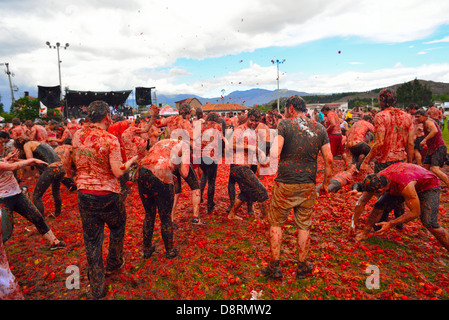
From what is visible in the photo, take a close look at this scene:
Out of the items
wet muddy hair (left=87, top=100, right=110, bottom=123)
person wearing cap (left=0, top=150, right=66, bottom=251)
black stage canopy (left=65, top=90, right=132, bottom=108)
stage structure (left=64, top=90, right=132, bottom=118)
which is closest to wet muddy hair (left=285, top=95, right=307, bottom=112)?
wet muddy hair (left=87, top=100, right=110, bottom=123)

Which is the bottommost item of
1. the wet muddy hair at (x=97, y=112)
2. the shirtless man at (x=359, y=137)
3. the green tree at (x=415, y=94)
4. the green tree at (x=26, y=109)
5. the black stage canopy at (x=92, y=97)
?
the shirtless man at (x=359, y=137)

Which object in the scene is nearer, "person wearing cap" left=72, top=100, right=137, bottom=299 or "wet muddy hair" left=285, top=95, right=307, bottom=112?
"person wearing cap" left=72, top=100, right=137, bottom=299

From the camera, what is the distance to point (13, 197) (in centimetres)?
438

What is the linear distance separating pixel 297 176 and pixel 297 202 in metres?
0.40

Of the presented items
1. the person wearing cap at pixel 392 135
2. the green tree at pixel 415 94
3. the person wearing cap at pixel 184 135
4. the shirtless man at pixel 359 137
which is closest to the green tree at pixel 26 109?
the person wearing cap at pixel 184 135

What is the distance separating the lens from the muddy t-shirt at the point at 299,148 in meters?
3.56

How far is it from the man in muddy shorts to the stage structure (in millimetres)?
34834

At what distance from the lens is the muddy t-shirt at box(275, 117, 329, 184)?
3561mm

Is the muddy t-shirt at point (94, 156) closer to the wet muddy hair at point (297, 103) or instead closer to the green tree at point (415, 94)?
the wet muddy hair at point (297, 103)

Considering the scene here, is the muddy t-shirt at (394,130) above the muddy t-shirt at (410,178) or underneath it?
above

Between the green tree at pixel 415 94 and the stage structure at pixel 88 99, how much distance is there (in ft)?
255

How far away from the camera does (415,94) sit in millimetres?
72750

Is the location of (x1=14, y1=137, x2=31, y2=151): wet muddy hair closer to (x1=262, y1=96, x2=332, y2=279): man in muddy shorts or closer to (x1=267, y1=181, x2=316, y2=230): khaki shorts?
(x1=262, y1=96, x2=332, y2=279): man in muddy shorts

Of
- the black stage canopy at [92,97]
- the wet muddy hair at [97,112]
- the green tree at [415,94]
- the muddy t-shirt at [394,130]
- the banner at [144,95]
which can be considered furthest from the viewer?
the green tree at [415,94]
